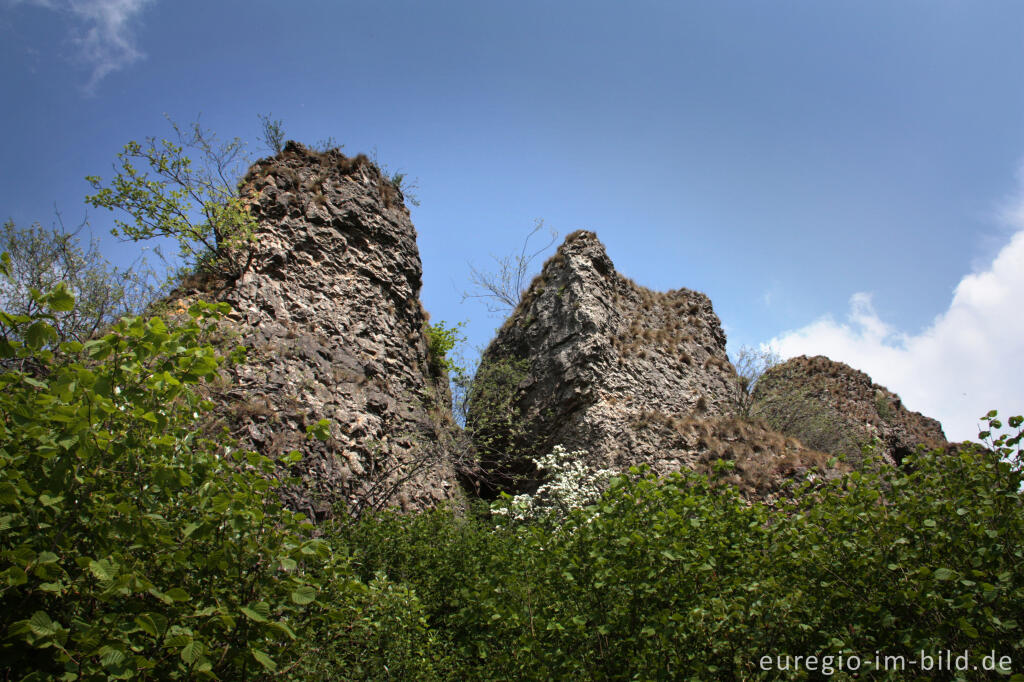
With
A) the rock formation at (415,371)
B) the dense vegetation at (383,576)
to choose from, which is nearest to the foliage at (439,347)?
the rock formation at (415,371)

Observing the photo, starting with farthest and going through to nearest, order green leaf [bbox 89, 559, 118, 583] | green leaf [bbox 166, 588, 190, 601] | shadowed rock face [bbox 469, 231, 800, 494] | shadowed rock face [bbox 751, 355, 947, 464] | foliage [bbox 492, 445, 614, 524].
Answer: shadowed rock face [bbox 751, 355, 947, 464] < shadowed rock face [bbox 469, 231, 800, 494] < foliage [bbox 492, 445, 614, 524] < green leaf [bbox 166, 588, 190, 601] < green leaf [bbox 89, 559, 118, 583]

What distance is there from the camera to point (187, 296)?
441 inches

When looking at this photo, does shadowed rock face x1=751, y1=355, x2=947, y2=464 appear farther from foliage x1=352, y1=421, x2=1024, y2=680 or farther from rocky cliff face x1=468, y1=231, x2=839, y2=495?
foliage x1=352, y1=421, x2=1024, y2=680

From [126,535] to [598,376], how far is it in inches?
536

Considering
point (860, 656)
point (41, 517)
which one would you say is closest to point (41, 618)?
point (41, 517)

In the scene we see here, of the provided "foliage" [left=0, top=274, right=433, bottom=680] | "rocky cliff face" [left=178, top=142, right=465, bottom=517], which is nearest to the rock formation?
"rocky cliff face" [left=178, top=142, right=465, bottom=517]

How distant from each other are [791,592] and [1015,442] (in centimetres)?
231

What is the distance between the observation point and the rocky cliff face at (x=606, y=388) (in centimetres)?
1439

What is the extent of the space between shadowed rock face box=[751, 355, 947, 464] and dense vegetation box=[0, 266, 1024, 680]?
1337 centimetres

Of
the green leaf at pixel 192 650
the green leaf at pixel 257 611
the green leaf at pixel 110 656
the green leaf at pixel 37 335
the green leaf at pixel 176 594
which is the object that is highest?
the green leaf at pixel 37 335

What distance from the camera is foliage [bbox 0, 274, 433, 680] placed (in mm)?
2465

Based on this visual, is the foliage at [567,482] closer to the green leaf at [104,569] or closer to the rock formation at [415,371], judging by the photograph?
the rock formation at [415,371]

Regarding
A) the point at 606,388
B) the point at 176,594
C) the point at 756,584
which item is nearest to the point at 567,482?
the point at 606,388

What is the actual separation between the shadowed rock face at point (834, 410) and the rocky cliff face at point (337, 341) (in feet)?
43.7
